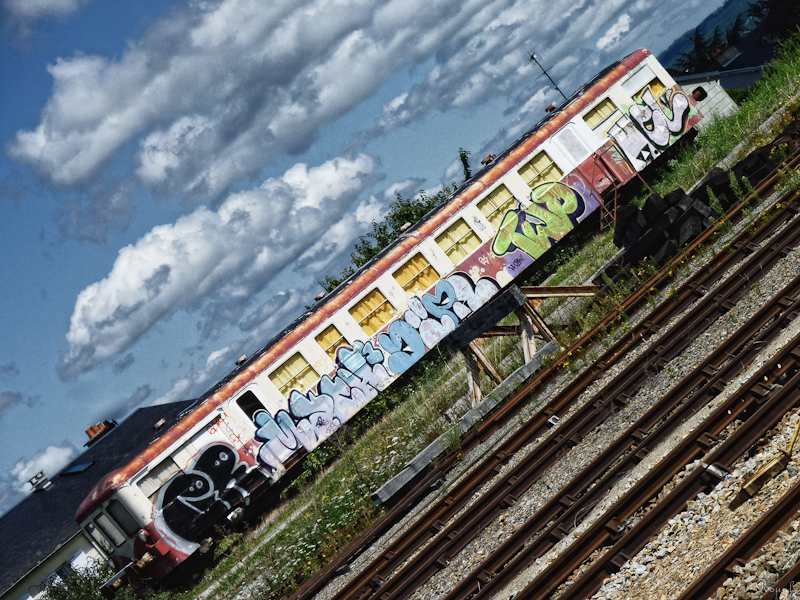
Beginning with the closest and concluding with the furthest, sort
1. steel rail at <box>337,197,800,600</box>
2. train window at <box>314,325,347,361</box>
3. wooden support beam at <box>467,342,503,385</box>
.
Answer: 1. steel rail at <box>337,197,800,600</box>
2. wooden support beam at <box>467,342,503,385</box>
3. train window at <box>314,325,347,361</box>

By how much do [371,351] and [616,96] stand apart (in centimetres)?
987

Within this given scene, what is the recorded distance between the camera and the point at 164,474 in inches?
606

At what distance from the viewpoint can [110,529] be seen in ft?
51.2

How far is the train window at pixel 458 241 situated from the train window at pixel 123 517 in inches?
375

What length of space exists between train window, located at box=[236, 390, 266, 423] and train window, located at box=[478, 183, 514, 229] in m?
7.35

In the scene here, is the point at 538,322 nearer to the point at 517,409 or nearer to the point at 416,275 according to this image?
the point at 517,409

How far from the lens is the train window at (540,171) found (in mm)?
18641

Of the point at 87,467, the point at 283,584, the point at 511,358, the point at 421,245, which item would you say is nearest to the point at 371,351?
the point at 421,245

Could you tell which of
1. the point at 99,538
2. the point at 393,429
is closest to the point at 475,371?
the point at 393,429

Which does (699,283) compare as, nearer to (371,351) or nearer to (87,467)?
(371,351)

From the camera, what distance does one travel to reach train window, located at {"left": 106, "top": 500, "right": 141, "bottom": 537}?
15.3 meters

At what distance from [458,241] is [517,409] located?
26.3 ft

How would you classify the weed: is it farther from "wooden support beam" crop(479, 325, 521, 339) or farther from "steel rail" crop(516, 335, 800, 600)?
"steel rail" crop(516, 335, 800, 600)

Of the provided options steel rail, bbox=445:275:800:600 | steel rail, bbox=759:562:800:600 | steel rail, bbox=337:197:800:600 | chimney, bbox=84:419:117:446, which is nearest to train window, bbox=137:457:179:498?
steel rail, bbox=337:197:800:600
